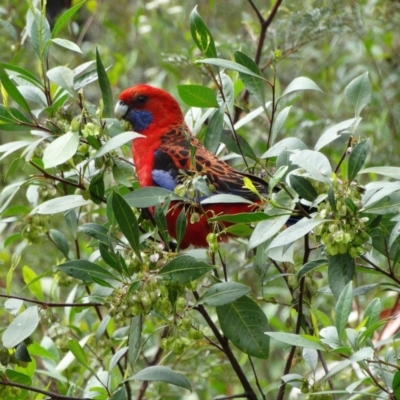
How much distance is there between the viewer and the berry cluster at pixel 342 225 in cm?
148

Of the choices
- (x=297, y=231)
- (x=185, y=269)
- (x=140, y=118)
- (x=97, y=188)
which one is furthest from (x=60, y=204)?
(x=140, y=118)

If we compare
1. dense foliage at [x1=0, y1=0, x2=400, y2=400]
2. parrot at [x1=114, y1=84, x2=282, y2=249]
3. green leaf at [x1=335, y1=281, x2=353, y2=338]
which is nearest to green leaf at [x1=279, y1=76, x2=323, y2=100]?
dense foliage at [x1=0, y1=0, x2=400, y2=400]

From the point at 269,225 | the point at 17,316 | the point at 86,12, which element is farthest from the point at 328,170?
the point at 86,12

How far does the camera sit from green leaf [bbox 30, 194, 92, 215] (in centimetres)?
184

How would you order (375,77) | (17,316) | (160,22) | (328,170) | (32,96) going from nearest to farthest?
(328,170) < (17,316) < (32,96) < (160,22) < (375,77)

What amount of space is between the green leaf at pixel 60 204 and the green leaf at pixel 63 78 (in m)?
0.27

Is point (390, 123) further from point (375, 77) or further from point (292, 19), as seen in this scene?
point (292, 19)

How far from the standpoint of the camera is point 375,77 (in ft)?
15.8

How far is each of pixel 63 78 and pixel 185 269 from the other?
551 mm

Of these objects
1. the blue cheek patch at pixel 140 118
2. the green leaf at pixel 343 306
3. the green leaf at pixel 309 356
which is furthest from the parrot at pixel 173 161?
the green leaf at pixel 343 306

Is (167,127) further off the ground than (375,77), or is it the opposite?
(167,127)

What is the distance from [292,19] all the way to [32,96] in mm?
1560

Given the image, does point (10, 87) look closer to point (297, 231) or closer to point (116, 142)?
point (116, 142)

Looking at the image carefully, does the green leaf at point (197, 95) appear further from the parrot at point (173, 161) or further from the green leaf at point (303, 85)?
the parrot at point (173, 161)
